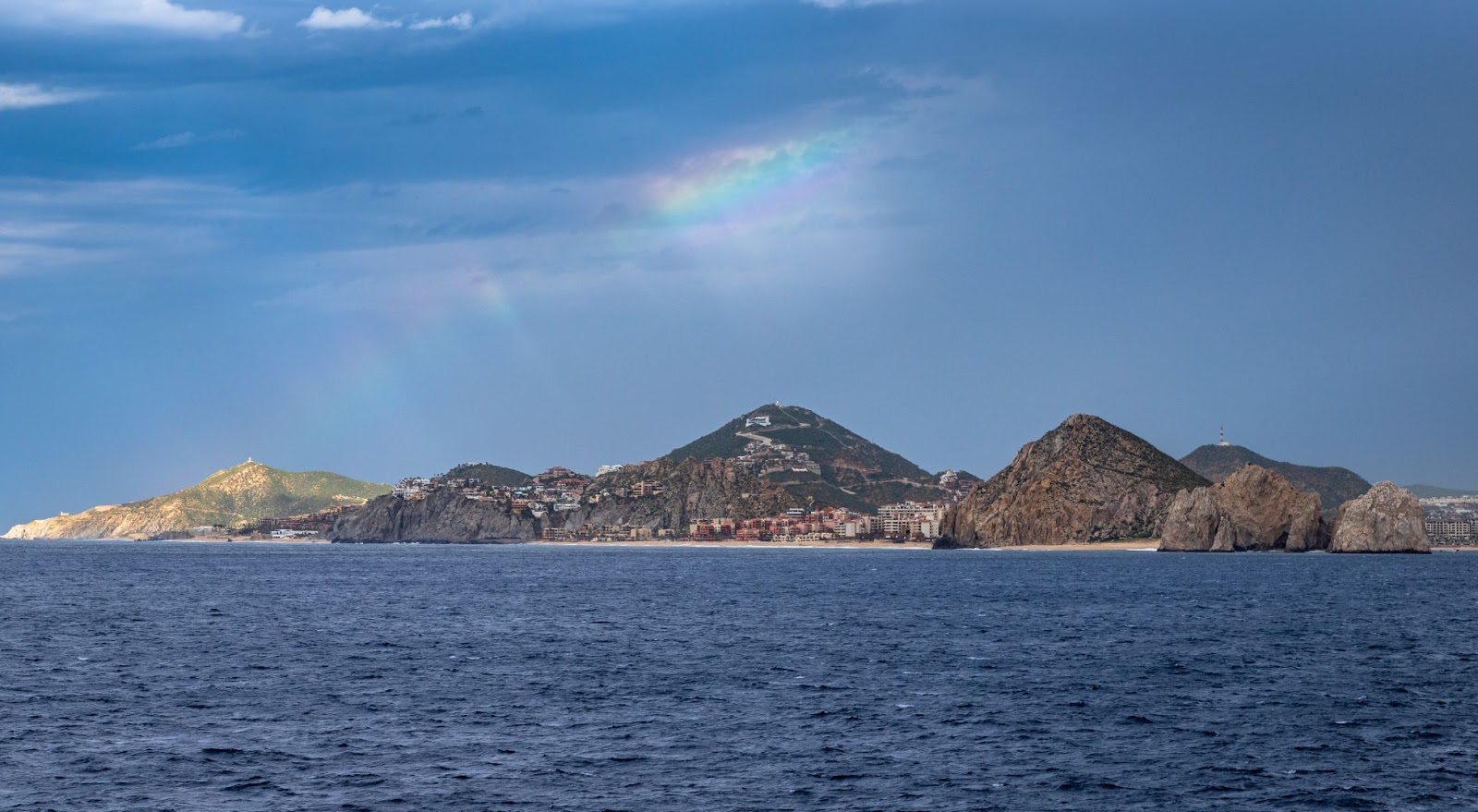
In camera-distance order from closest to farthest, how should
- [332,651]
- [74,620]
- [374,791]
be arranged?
[374,791]
[332,651]
[74,620]

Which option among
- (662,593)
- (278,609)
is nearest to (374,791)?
(278,609)

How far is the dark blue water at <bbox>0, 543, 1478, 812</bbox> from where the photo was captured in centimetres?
4531

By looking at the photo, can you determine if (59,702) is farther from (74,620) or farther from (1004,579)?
(1004,579)

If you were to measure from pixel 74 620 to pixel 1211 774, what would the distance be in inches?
3687

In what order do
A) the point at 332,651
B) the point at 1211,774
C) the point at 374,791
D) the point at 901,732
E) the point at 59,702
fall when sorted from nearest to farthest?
the point at 374,791 < the point at 1211,774 < the point at 901,732 < the point at 59,702 < the point at 332,651

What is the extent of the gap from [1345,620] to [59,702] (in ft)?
319

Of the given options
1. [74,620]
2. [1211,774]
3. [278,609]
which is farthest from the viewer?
[278,609]

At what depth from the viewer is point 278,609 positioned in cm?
12419

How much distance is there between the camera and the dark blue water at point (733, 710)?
149ft

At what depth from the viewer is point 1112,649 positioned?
292 feet

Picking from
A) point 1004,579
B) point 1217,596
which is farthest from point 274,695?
point 1004,579

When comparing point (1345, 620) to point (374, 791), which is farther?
point (1345, 620)

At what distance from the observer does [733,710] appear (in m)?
61.3

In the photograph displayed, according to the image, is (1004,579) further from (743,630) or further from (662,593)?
(743,630)
